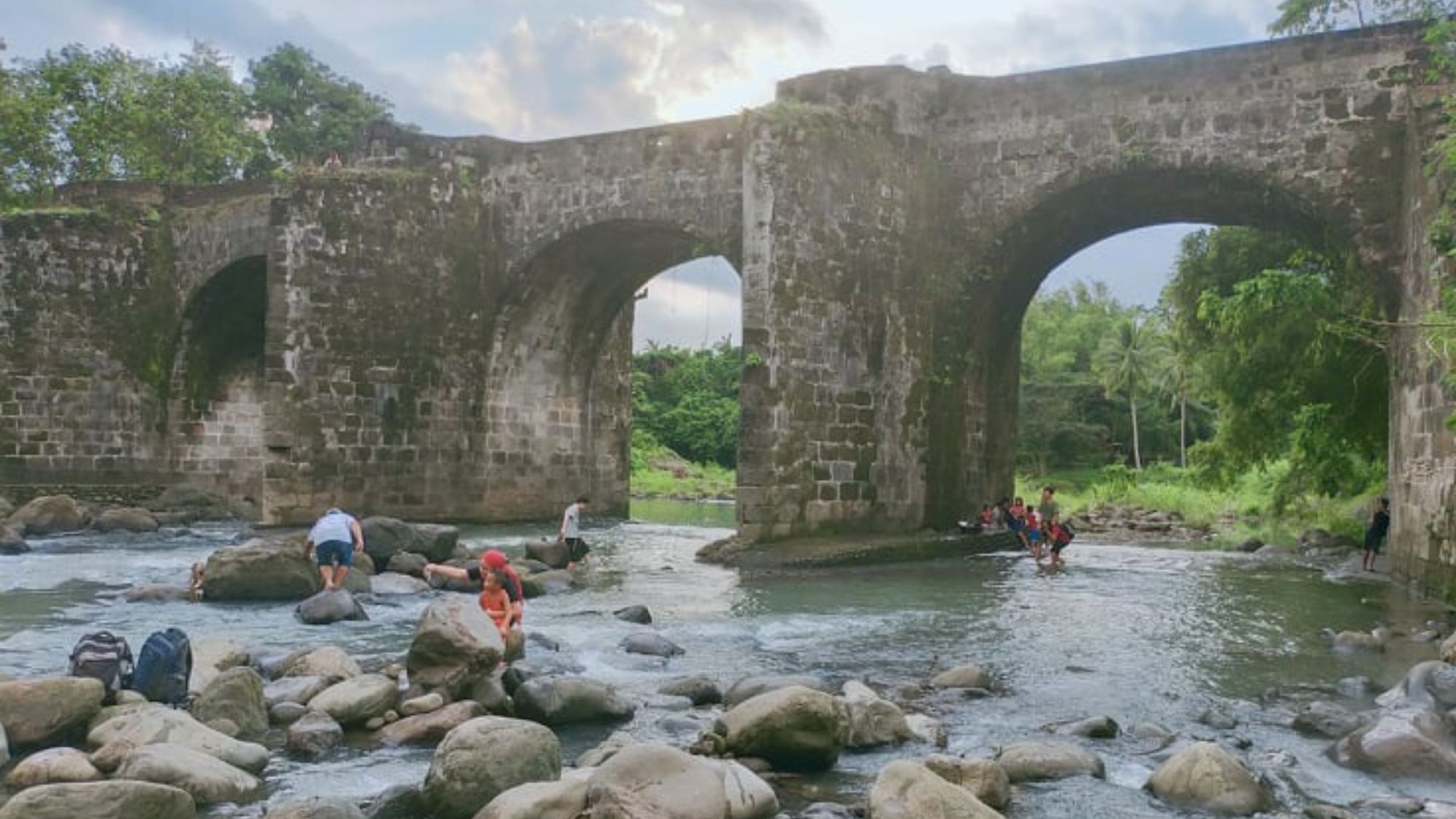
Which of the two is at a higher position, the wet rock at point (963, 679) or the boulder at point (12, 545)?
the boulder at point (12, 545)

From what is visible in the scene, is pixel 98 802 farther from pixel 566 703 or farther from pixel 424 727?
pixel 566 703

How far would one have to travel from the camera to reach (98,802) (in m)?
5.01

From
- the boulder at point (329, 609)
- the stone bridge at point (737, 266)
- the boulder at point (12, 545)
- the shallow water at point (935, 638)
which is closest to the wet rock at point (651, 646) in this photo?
the shallow water at point (935, 638)

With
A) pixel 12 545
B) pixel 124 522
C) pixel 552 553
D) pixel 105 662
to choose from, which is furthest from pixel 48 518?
pixel 105 662

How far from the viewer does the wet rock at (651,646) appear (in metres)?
9.45

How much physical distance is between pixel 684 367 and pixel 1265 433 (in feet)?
118

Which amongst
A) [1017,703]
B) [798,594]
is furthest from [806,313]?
[1017,703]

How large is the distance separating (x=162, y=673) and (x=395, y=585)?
586cm

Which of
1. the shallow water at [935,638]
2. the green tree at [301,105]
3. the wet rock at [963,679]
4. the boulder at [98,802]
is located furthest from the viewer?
the green tree at [301,105]

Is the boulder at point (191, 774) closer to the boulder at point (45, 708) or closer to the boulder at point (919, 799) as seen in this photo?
the boulder at point (45, 708)

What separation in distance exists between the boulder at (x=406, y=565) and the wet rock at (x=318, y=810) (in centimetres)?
900

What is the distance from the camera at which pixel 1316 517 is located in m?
25.7

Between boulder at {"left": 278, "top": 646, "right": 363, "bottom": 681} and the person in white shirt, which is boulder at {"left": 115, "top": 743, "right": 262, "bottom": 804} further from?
the person in white shirt

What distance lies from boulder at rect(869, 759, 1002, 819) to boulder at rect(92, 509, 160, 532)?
18.4m
